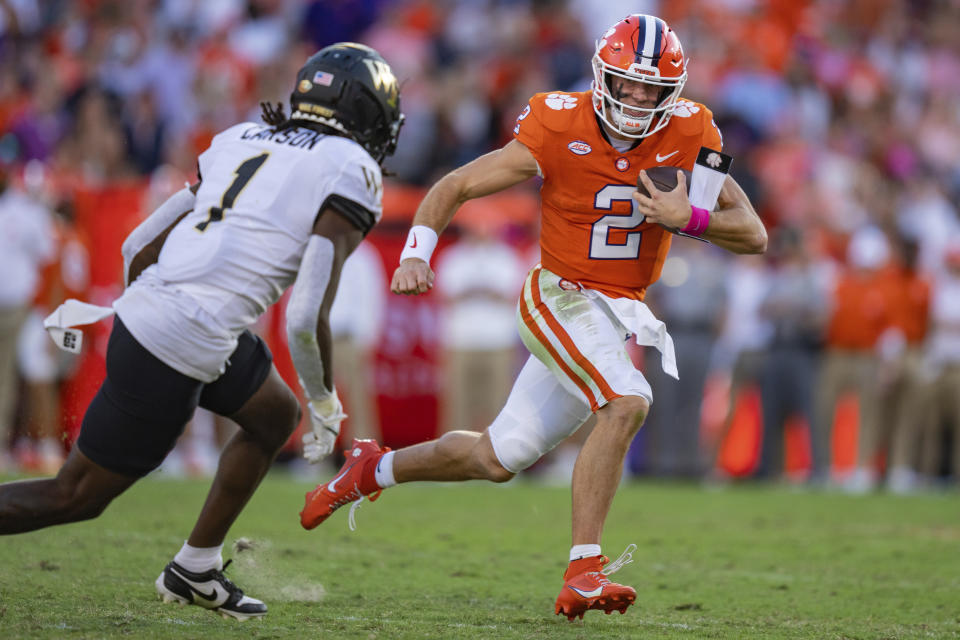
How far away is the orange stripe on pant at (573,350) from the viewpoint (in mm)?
4547

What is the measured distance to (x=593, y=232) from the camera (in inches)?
190

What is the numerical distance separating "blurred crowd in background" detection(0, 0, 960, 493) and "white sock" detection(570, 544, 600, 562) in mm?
5839

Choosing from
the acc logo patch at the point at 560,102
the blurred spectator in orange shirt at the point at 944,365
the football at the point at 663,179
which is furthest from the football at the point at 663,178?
the blurred spectator in orange shirt at the point at 944,365

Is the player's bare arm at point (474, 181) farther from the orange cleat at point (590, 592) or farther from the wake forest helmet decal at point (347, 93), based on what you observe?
the orange cleat at point (590, 592)

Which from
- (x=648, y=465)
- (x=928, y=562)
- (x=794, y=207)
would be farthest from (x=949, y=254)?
(x=928, y=562)

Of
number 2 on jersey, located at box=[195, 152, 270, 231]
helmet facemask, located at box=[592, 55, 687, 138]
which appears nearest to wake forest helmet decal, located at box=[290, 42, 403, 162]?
number 2 on jersey, located at box=[195, 152, 270, 231]

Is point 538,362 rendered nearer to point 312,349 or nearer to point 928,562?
point 312,349

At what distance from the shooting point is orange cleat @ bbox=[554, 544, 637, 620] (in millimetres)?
4246

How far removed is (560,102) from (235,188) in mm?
1303

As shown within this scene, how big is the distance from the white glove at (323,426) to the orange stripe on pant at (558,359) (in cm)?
78

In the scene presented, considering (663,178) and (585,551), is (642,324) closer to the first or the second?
(663,178)

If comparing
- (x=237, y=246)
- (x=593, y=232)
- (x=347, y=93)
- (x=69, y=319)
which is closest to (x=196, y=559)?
(x=69, y=319)

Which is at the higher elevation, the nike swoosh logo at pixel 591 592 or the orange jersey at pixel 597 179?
the orange jersey at pixel 597 179

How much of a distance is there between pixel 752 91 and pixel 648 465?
435 centimetres
